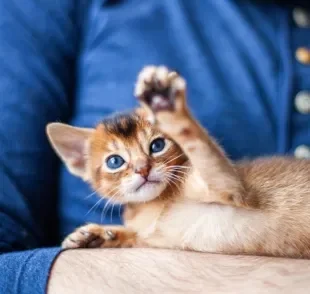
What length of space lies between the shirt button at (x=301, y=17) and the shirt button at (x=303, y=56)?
0.33 ft

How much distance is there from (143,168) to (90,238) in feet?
0.60

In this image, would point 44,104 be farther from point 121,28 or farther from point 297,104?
point 297,104

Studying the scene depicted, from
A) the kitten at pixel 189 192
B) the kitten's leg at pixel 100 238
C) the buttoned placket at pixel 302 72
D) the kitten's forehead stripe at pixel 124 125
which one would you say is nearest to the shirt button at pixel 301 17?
the buttoned placket at pixel 302 72

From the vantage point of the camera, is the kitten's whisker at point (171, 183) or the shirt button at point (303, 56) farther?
the shirt button at point (303, 56)

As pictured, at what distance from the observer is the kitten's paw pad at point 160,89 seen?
918mm

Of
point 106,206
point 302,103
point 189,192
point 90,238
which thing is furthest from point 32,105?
point 302,103

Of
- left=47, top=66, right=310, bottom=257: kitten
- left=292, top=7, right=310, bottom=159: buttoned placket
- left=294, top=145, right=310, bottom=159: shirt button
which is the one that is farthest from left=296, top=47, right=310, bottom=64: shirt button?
left=47, top=66, right=310, bottom=257: kitten

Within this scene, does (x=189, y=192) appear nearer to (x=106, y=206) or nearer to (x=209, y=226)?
(x=209, y=226)

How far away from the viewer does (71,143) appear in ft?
4.30

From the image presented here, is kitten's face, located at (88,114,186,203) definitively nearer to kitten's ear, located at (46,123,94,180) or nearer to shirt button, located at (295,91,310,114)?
kitten's ear, located at (46,123,94,180)

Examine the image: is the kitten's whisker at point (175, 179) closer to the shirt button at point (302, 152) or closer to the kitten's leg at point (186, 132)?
the kitten's leg at point (186, 132)

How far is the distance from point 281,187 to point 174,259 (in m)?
0.24

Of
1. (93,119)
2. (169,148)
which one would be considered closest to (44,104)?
(93,119)

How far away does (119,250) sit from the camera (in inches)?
44.0
